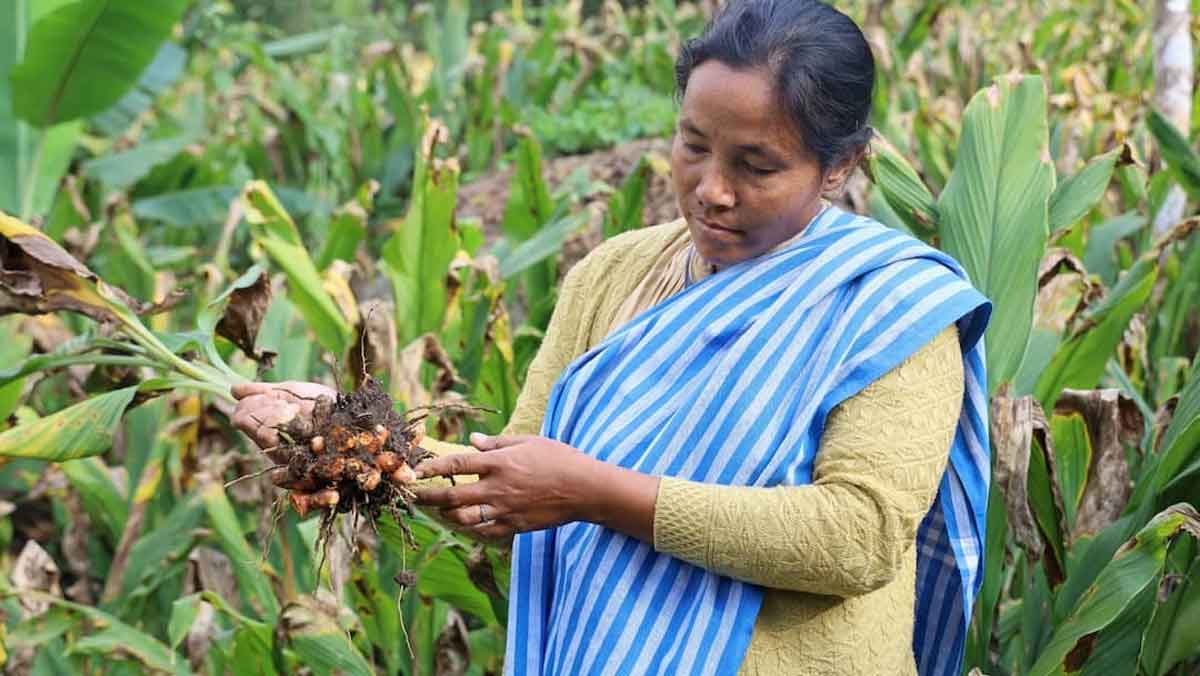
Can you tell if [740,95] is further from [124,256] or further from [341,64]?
[341,64]

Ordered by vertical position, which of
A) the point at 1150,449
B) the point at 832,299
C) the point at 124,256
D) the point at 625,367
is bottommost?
the point at 124,256

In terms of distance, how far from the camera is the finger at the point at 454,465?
170 cm

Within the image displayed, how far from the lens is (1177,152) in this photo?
3.31 metres

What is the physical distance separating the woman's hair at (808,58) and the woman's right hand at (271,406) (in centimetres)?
67

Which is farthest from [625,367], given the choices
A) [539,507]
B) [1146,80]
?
[1146,80]

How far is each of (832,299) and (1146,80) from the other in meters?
4.74

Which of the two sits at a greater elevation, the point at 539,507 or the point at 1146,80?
the point at 1146,80

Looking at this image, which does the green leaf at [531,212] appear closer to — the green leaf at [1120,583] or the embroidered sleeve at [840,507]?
the green leaf at [1120,583]

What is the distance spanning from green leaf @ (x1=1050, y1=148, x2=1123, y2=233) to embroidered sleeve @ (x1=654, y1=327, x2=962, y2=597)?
1088 millimetres

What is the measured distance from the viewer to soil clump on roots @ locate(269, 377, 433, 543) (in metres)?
1.78

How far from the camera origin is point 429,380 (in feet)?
11.2

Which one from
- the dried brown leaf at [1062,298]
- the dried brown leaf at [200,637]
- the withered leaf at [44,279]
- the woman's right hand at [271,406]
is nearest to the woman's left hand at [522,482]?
the woman's right hand at [271,406]

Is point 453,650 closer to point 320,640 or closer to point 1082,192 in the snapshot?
point 320,640

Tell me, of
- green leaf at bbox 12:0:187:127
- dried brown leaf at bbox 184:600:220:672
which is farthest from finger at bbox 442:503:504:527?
green leaf at bbox 12:0:187:127
